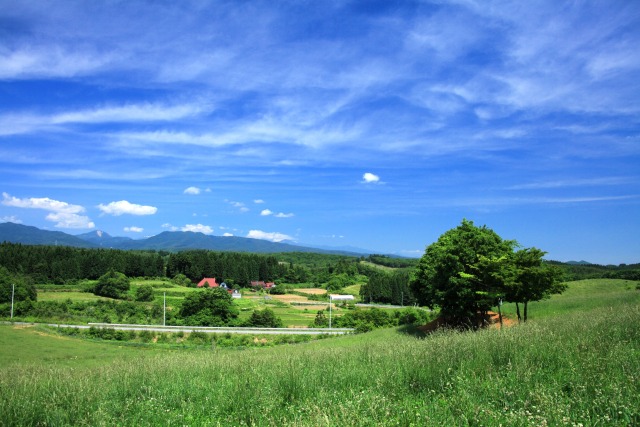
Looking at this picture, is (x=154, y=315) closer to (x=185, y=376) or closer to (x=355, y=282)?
(x=185, y=376)

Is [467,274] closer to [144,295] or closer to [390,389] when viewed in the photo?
[390,389]

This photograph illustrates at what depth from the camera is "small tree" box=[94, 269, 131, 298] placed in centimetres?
8469

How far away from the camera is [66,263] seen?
103250mm

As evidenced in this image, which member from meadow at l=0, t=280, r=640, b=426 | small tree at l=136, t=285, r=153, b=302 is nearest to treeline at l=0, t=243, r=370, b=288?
small tree at l=136, t=285, r=153, b=302

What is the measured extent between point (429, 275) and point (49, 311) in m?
59.3

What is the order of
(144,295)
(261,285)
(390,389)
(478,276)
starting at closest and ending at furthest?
(390,389), (478,276), (144,295), (261,285)

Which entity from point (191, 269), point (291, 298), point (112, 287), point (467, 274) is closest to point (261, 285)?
point (191, 269)

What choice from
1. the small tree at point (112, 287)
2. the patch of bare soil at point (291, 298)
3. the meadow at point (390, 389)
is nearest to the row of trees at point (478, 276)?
the meadow at point (390, 389)

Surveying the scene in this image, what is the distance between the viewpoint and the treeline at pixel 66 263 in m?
98.8

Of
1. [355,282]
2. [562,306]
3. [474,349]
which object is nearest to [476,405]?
[474,349]

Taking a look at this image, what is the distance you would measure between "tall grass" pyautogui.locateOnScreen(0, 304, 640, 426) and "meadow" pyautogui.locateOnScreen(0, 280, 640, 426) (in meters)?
0.02

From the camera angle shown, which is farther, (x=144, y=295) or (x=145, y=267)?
(x=145, y=267)

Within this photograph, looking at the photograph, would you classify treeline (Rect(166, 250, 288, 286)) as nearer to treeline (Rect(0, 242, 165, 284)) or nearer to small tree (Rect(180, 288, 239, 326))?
treeline (Rect(0, 242, 165, 284))

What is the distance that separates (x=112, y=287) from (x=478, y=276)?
266 ft
